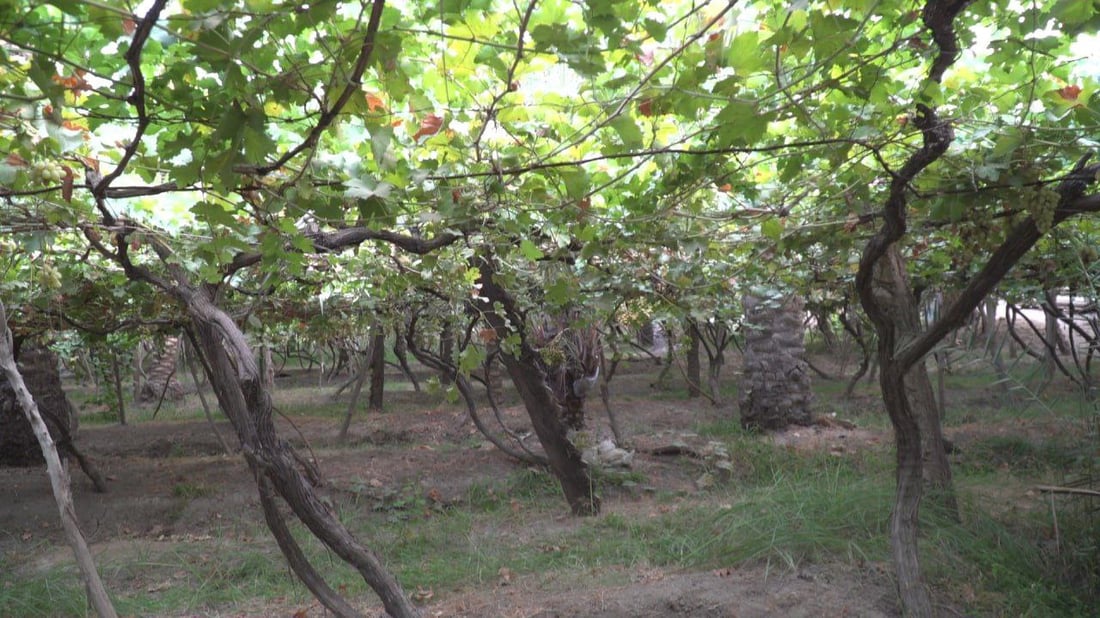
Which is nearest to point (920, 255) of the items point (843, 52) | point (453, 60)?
point (843, 52)

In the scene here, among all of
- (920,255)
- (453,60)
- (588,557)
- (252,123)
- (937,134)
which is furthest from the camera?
(920,255)

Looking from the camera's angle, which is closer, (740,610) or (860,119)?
(860,119)

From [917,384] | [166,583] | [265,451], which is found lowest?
[166,583]

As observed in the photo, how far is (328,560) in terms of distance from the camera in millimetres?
5410

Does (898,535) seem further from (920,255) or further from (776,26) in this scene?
(920,255)

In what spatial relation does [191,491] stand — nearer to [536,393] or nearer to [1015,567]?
[536,393]

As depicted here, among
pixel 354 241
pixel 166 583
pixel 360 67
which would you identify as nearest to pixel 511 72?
pixel 360 67

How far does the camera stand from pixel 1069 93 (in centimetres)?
244

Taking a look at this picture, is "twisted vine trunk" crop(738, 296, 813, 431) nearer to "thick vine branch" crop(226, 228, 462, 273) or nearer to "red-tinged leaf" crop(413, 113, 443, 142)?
"thick vine branch" crop(226, 228, 462, 273)

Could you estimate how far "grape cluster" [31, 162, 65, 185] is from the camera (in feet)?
7.33

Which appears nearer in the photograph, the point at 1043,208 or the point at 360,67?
the point at 360,67

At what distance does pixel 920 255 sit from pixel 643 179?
3.20m

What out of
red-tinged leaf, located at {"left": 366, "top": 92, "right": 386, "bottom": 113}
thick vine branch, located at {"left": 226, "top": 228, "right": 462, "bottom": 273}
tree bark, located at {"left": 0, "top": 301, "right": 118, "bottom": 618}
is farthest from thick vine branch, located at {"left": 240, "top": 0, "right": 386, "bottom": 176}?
tree bark, located at {"left": 0, "top": 301, "right": 118, "bottom": 618}

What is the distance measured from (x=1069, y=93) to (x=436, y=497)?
5942 millimetres
